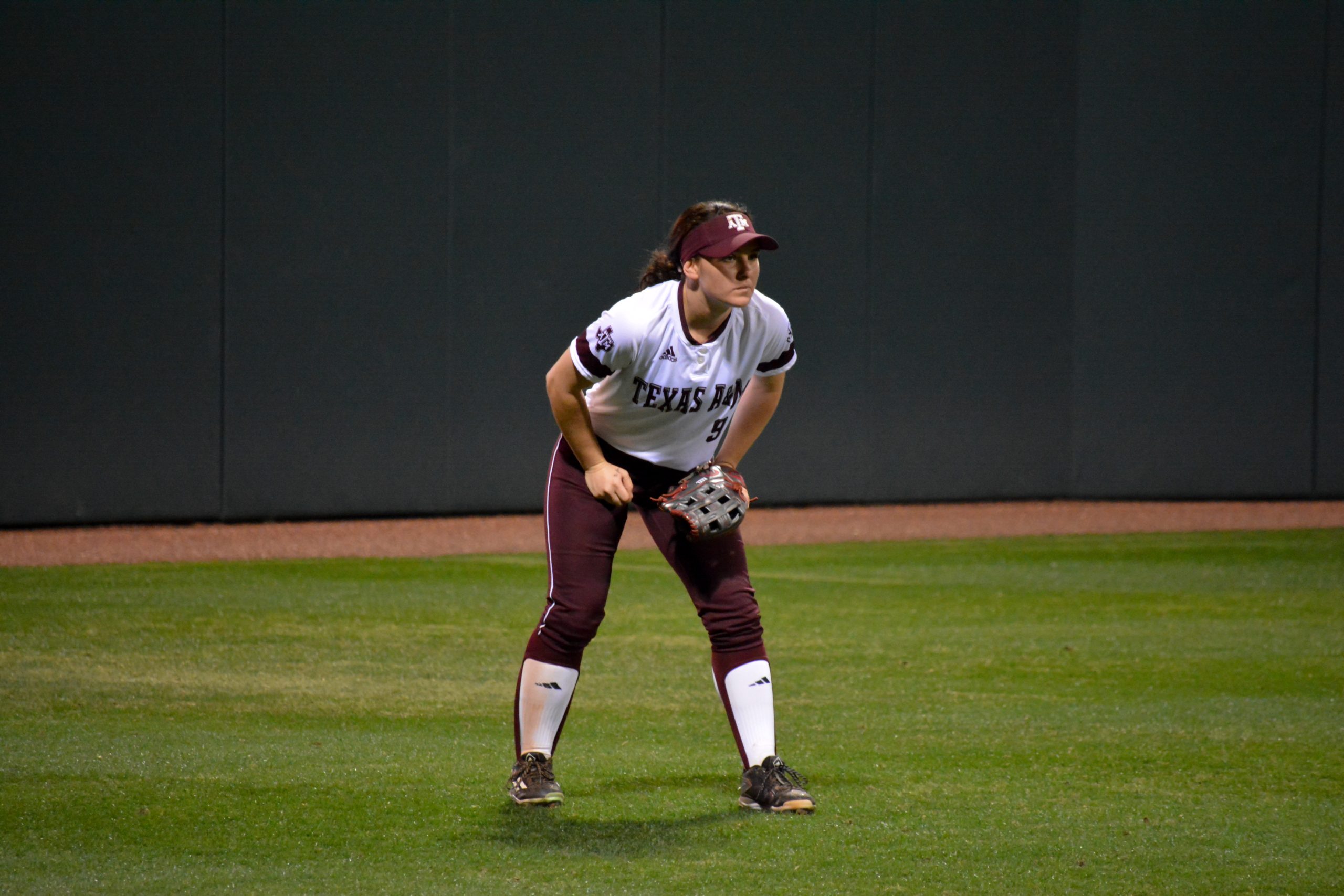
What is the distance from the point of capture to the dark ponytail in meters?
4.64

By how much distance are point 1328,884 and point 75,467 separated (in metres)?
10.4

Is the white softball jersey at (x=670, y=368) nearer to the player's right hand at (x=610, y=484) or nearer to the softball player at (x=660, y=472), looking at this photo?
the softball player at (x=660, y=472)

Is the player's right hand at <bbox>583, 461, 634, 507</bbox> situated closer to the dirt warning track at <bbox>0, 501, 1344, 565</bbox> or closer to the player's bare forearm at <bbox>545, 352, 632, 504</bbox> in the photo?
the player's bare forearm at <bbox>545, 352, 632, 504</bbox>

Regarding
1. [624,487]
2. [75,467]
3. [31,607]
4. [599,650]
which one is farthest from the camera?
[75,467]

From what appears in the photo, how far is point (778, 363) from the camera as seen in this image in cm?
500

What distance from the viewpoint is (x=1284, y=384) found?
15531 millimetres

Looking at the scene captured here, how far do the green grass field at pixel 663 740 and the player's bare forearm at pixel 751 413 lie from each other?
113cm

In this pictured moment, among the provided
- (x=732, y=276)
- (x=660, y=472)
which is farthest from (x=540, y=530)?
(x=732, y=276)

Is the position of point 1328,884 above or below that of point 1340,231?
below

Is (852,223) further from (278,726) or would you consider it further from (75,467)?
(278,726)

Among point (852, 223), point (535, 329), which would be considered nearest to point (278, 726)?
point (535, 329)

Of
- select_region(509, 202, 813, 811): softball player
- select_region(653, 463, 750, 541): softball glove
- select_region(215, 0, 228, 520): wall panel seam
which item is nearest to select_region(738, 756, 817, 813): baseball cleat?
select_region(509, 202, 813, 811): softball player

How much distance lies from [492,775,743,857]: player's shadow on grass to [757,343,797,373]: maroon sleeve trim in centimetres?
138

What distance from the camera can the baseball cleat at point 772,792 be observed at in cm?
474
